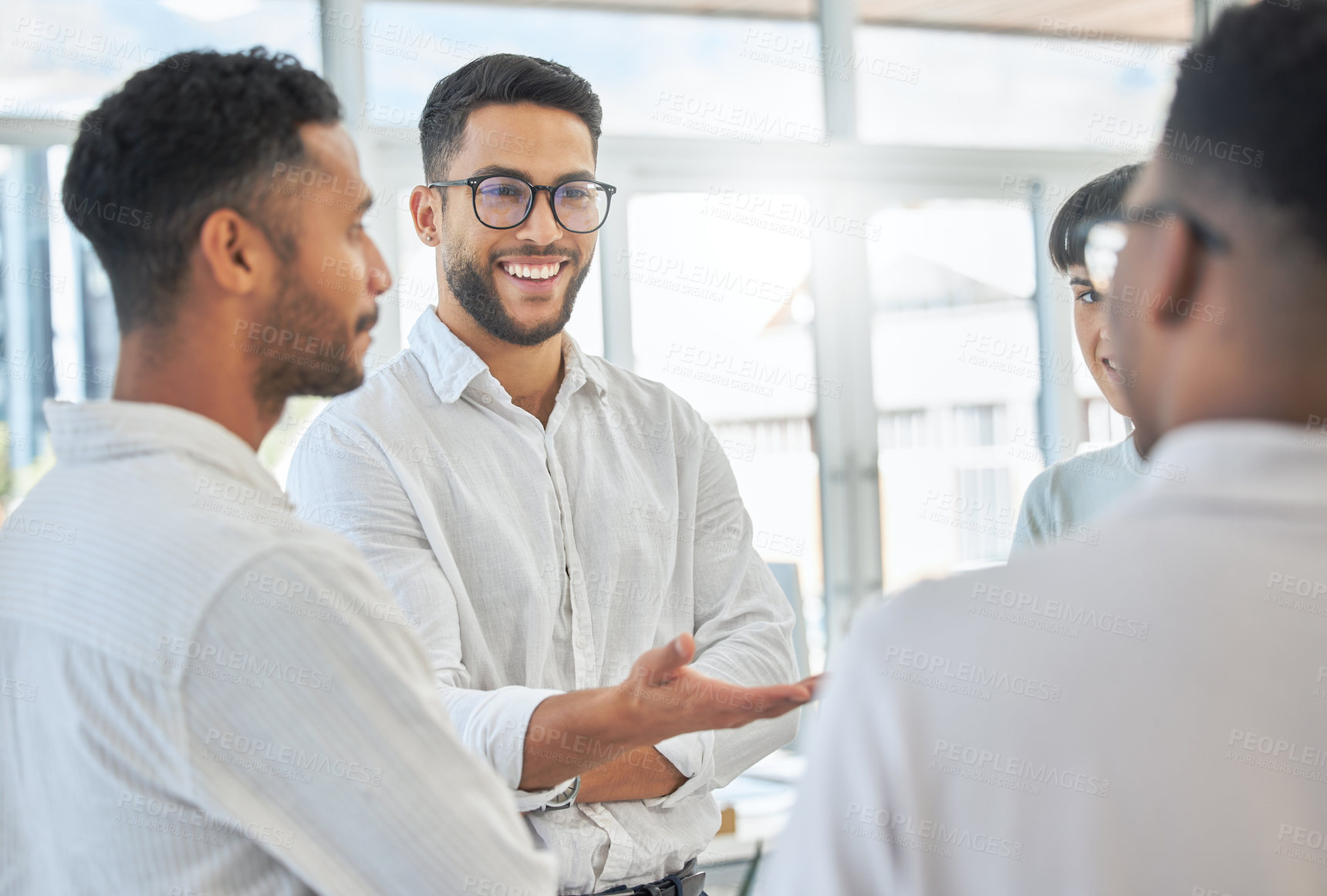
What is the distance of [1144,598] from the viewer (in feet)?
→ 2.00

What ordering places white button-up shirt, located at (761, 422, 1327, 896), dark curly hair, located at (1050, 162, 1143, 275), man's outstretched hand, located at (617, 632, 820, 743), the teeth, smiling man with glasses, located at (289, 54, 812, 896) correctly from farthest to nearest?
dark curly hair, located at (1050, 162, 1143, 275) < the teeth < smiling man with glasses, located at (289, 54, 812, 896) < man's outstretched hand, located at (617, 632, 820, 743) < white button-up shirt, located at (761, 422, 1327, 896)

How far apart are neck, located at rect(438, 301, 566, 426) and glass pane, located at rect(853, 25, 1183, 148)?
→ 10.4ft

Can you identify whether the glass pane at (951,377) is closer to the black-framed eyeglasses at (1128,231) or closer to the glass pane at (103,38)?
the glass pane at (103,38)

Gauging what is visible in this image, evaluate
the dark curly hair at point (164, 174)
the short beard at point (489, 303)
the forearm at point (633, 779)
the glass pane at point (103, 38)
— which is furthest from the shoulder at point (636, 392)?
the glass pane at point (103, 38)

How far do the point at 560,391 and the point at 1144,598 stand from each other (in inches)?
45.6

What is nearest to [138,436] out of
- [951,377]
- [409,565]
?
[409,565]

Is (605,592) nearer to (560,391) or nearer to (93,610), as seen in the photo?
(560,391)

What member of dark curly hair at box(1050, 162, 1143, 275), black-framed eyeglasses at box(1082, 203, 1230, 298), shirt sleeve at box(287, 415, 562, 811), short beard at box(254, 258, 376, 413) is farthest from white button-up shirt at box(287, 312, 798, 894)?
black-framed eyeglasses at box(1082, 203, 1230, 298)

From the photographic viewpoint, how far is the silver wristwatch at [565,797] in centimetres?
139

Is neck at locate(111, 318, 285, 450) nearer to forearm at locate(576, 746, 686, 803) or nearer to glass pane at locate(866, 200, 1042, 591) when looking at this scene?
Result: forearm at locate(576, 746, 686, 803)

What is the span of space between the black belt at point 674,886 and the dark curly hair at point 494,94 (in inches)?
40.8

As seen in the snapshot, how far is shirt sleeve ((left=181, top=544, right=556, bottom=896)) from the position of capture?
807mm

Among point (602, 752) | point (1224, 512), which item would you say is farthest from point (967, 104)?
point (1224, 512)

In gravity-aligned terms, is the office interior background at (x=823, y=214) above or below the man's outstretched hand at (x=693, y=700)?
above
